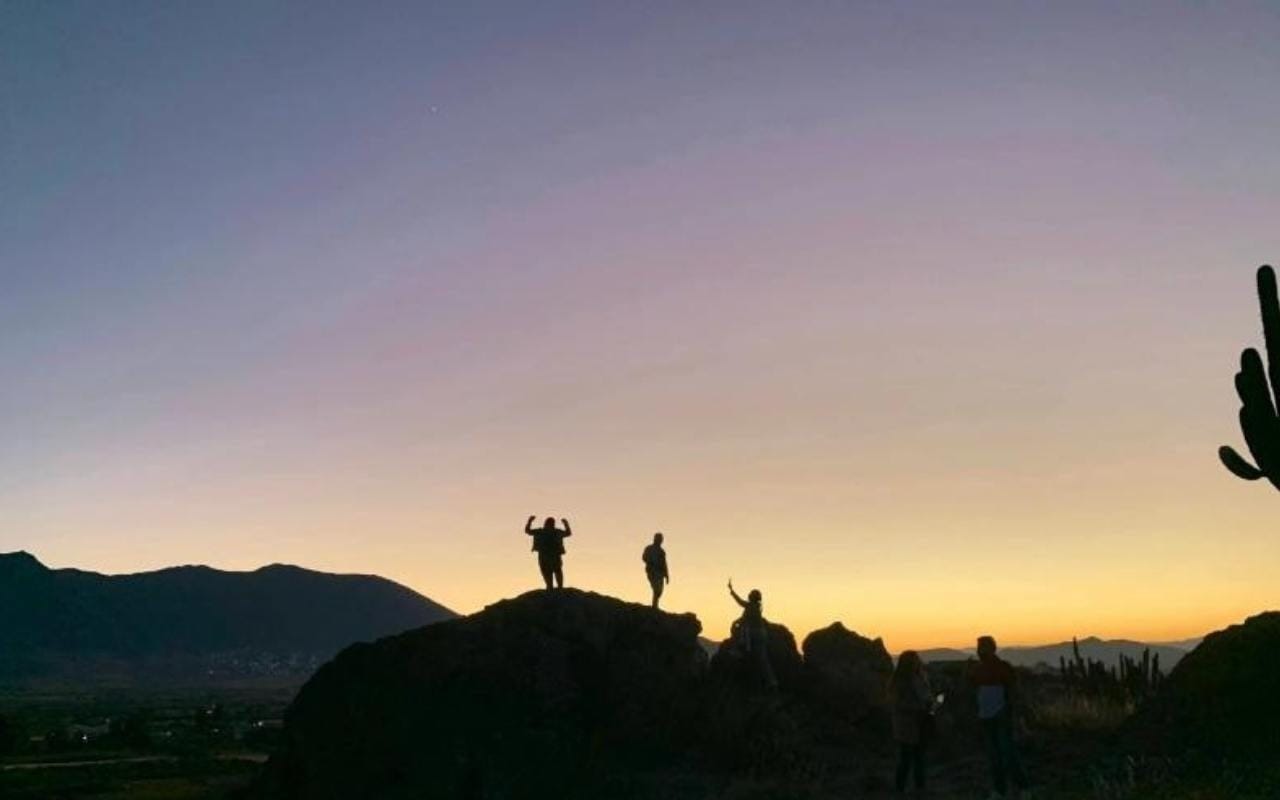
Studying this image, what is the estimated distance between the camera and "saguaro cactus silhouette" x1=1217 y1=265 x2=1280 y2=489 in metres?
20.9

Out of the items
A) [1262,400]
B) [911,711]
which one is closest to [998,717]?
[911,711]

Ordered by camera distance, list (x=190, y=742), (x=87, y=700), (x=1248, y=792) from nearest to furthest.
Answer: (x=1248, y=792) → (x=190, y=742) → (x=87, y=700)

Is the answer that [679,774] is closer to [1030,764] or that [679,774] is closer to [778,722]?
[778,722]

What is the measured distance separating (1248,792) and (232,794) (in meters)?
18.2

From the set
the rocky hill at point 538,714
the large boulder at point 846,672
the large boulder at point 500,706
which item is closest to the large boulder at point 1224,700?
the large boulder at point 846,672

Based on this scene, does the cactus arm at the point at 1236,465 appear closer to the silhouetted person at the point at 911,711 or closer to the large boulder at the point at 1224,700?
the large boulder at the point at 1224,700

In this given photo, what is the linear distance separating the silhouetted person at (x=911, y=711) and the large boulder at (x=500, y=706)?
497 centimetres

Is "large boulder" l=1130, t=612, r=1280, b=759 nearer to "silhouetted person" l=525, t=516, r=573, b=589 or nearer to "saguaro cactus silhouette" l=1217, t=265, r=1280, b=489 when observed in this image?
"saguaro cactus silhouette" l=1217, t=265, r=1280, b=489

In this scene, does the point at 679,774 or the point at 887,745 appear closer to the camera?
the point at 679,774

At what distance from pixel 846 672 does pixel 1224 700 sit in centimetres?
838

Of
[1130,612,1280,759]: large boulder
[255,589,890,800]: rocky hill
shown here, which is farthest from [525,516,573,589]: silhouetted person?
[1130,612,1280,759]: large boulder

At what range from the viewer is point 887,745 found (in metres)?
25.1

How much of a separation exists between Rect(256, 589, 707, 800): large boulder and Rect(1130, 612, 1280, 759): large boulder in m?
8.56

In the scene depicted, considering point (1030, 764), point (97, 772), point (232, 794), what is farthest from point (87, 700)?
point (1030, 764)
